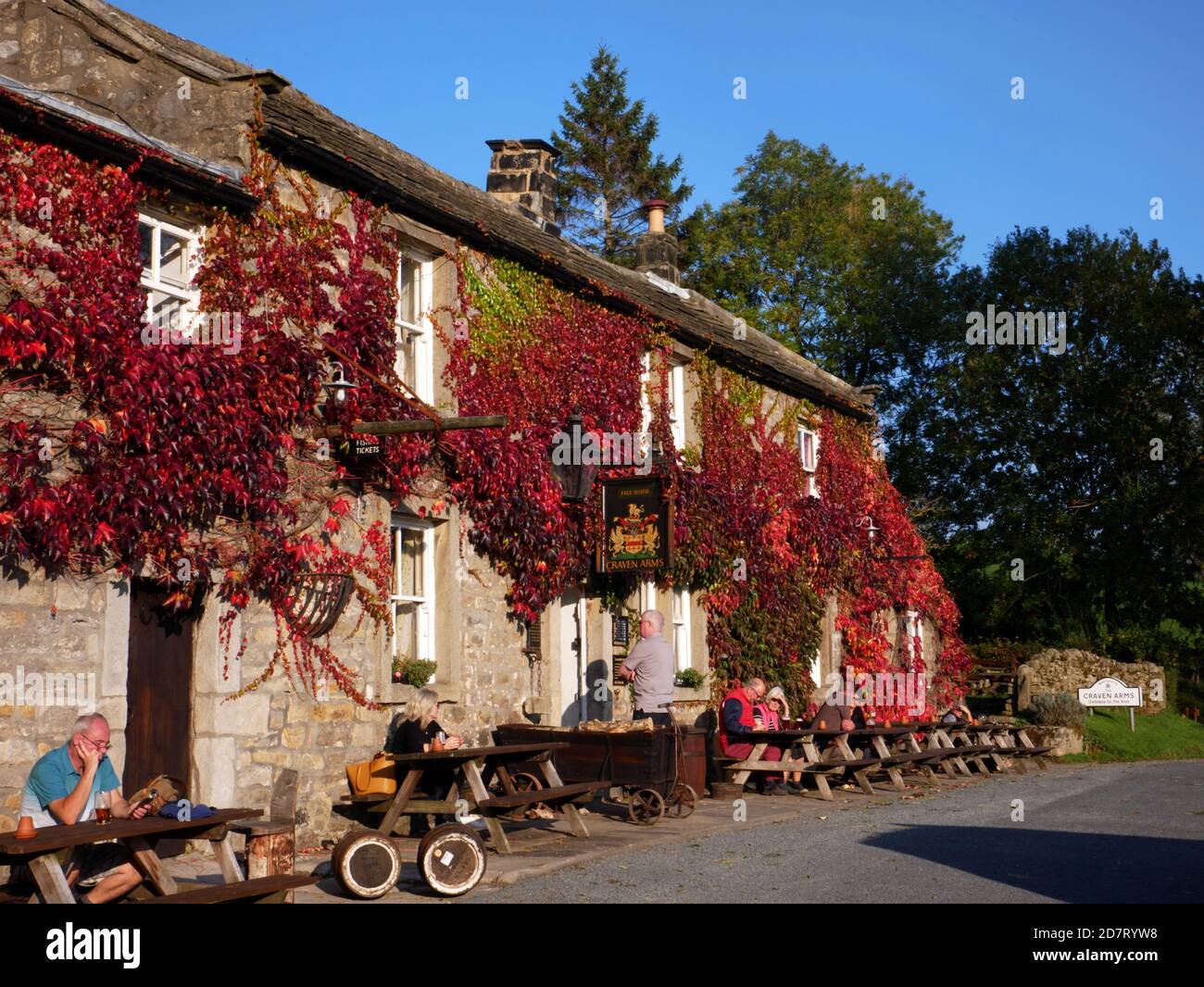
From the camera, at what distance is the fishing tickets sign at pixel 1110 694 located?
2588cm

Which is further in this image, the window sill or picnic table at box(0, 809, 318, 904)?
the window sill

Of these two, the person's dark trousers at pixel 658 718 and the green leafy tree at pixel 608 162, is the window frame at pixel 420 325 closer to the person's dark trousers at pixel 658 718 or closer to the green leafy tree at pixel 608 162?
the person's dark trousers at pixel 658 718

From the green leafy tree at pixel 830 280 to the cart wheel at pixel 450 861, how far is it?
30.3 meters

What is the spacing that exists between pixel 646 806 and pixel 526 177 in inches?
414

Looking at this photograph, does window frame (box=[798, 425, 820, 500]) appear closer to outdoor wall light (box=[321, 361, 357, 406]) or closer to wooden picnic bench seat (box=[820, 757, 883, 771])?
wooden picnic bench seat (box=[820, 757, 883, 771])

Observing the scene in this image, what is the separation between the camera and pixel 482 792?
1038 cm

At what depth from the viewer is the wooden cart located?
→ 41.9 ft

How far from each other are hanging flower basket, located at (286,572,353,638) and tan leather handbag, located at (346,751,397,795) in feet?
3.82

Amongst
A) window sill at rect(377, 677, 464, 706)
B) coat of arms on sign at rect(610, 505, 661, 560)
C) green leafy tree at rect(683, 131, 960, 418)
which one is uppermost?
green leafy tree at rect(683, 131, 960, 418)

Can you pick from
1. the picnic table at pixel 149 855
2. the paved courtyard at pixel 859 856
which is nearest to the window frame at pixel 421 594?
the paved courtyard at pixel 859 856

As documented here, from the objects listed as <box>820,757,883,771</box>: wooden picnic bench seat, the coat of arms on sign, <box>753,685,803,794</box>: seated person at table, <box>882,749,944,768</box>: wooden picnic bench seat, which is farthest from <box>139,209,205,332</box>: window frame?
<box>882,749,944,768</box>: wooden picnic bench seat

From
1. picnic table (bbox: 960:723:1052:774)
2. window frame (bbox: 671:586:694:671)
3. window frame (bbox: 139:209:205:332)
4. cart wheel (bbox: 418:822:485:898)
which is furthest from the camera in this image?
picnic table (bbox: 960:723:1052:774)

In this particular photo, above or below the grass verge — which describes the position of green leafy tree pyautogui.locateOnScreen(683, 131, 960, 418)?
above
